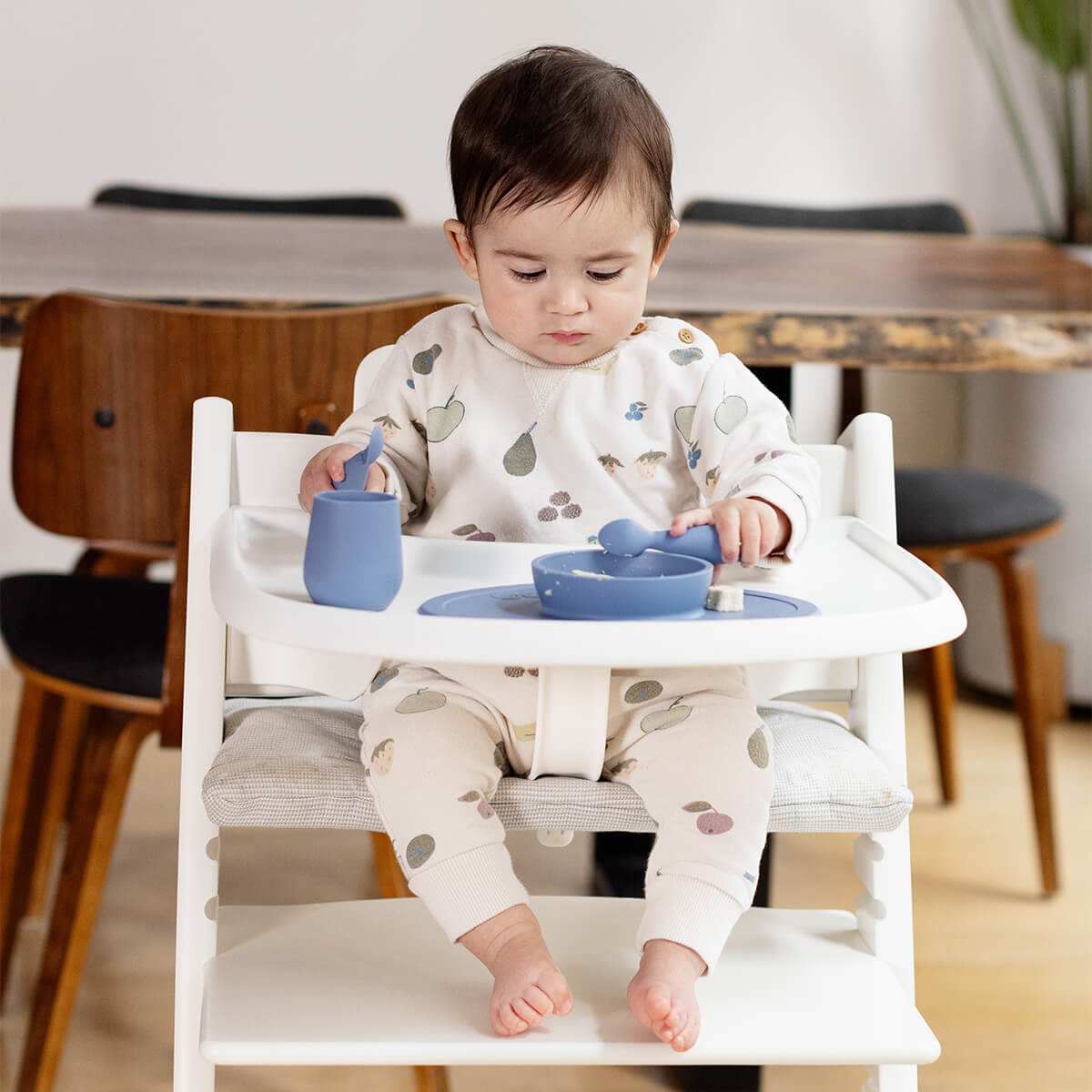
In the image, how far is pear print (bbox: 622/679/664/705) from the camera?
0.67 meters

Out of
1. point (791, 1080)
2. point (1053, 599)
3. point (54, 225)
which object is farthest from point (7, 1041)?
point (1053, 599)

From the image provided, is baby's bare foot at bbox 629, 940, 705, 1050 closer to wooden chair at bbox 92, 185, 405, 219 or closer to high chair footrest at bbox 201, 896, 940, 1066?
high chair footrest at bbox 201, 896, 940, 1066

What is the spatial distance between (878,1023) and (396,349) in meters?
0.41

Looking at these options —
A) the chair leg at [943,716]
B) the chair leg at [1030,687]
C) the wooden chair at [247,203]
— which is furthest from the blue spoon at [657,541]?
the wooden chair at [247,203]

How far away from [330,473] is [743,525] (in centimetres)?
20

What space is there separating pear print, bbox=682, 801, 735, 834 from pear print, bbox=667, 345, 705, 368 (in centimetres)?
22

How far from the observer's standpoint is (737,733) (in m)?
0.66

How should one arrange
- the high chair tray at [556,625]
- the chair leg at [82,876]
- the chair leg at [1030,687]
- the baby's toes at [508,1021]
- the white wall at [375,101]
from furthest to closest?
the white wall at [375,101], the chair leg at [1030,687], the chair leg at [82,876], the baby's toes at [508,1021], the high chair tray at [556,625]

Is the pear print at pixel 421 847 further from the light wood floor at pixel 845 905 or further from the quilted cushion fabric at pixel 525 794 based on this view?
the light wood floor at pixel 845 905

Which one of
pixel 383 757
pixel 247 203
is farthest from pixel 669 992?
pixel 247 203

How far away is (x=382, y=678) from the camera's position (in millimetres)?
687

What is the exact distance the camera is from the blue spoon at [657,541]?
1.87 ft

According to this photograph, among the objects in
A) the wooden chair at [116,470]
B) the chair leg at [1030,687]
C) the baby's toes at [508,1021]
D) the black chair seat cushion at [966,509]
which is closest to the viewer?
the baby's toes at [508,1021]

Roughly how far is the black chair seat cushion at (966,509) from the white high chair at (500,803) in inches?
22.8
